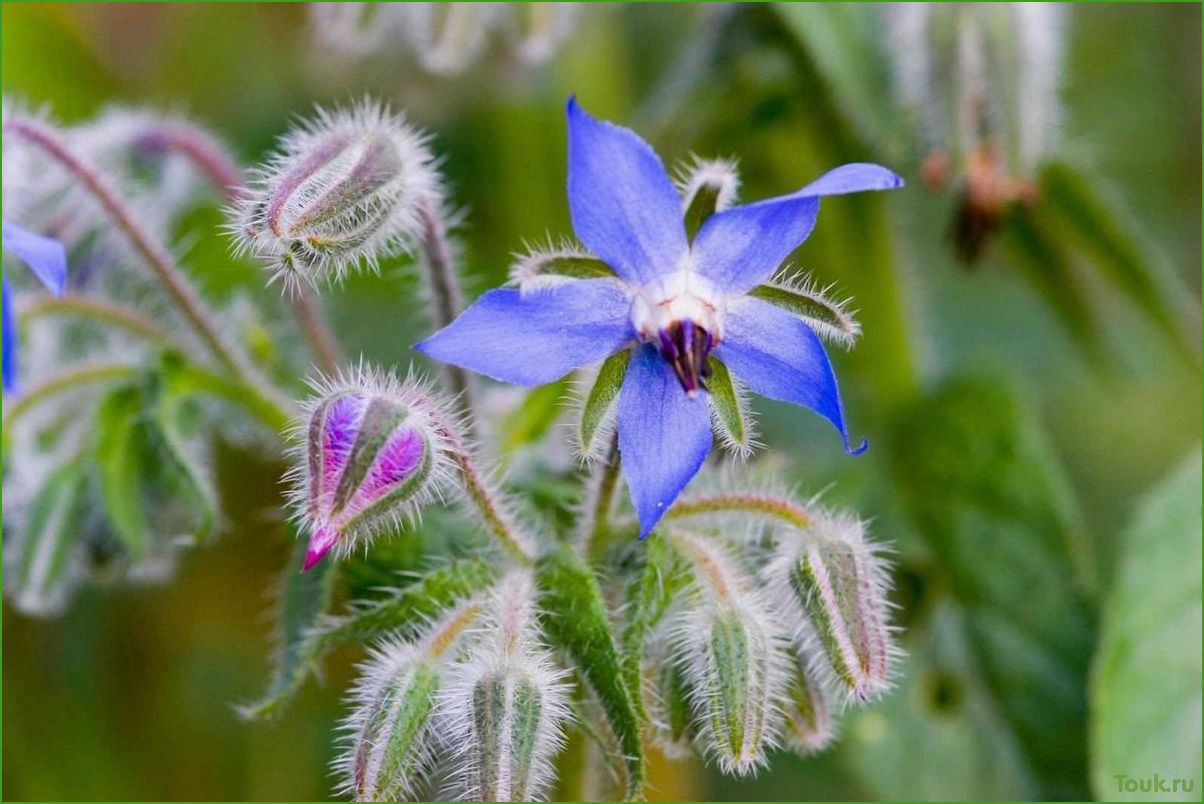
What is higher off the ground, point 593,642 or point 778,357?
point 778,357

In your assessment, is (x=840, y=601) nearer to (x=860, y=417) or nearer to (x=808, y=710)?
(x=808, y=710)

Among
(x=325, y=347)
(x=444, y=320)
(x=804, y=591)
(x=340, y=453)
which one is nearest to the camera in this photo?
(x=340, y=453)

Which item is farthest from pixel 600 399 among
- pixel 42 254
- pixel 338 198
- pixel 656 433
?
pixel 42 254

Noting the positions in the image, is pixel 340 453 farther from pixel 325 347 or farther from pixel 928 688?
pixel 928 688

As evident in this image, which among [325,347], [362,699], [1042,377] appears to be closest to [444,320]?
[325,347]

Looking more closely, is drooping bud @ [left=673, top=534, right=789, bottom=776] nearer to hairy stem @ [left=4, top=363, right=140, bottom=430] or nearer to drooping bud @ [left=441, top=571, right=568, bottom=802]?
drooping bud @ [left=441, top=571, right=568, bottom=802]

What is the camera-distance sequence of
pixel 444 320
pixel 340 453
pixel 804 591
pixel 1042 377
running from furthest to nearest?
pixel 1042 377
pixel 444 320
pixel 804 591
pixel 340 453

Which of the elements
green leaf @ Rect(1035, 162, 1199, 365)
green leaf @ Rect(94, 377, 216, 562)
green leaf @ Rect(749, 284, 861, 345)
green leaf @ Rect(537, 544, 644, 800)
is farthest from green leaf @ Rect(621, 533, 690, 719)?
green leaf @ Rect(1035, 162, 1199, 365)
